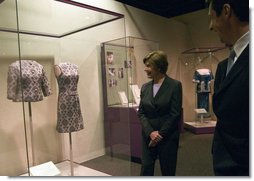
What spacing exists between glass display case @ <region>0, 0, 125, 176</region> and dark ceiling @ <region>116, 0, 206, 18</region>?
4.67 ft

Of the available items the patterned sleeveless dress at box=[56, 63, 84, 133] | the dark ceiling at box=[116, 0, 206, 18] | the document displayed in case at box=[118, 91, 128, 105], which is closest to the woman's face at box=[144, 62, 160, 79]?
the patterned sleeveless dress at box=[56, 63, 84, 133]

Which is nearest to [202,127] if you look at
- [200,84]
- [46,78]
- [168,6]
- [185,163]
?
[200,84]

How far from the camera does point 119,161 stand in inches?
83.8

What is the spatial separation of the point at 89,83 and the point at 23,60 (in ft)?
3.47

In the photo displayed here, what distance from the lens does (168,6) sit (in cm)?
380

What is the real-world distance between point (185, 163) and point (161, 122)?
134 cm

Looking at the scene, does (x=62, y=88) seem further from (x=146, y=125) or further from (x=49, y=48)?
(x=146, y=125)

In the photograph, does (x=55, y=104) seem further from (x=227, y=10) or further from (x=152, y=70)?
(x=227, y=10)

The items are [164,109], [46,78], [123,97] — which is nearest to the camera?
[164,109]

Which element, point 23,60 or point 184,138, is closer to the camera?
point 23,60

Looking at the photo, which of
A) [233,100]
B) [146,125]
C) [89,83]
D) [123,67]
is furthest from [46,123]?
[233,100]

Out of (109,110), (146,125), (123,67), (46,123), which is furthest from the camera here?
(109,110)

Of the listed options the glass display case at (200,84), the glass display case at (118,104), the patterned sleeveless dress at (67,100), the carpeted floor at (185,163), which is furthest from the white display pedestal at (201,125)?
the patterned sleeveless dress at (67,100)

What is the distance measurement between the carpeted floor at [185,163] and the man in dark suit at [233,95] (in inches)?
28.8
